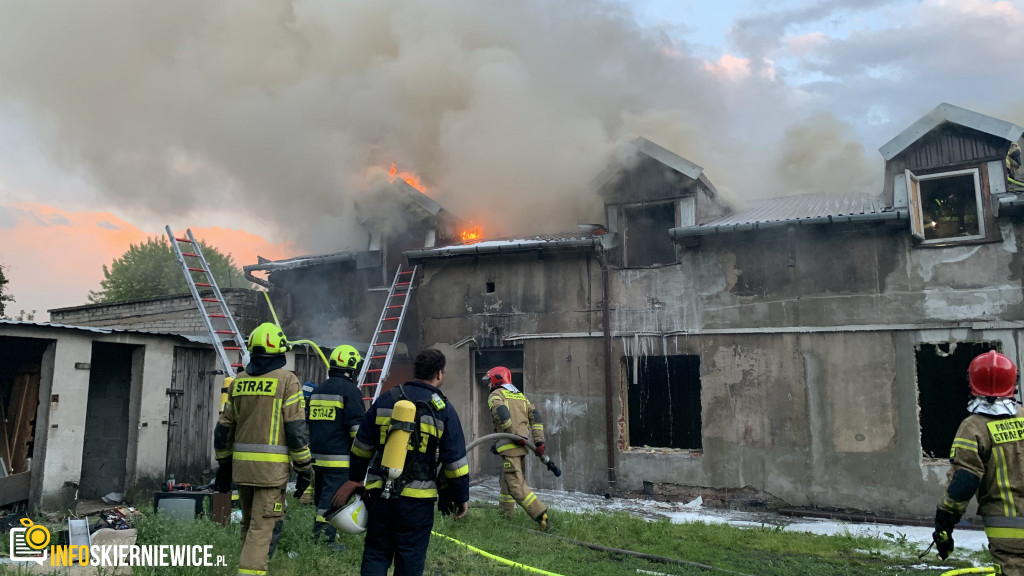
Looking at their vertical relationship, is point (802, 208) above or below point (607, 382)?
above

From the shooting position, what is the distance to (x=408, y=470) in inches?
154

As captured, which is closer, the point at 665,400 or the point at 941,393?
the point at 941,393

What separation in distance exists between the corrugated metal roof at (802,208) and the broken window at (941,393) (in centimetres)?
235

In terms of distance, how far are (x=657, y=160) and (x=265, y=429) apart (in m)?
8.73

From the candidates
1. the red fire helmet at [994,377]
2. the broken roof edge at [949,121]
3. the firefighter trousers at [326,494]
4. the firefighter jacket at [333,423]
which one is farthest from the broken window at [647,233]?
the red fire helmet at [994,377]

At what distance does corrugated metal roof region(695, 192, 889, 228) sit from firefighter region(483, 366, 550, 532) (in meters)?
4.46

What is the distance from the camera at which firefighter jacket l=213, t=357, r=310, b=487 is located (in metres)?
4.61

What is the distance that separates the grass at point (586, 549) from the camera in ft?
17.1

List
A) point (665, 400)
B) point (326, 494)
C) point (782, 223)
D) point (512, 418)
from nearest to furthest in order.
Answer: point (326, 494), point (512, 418), point (782, 223), point (665, 400)

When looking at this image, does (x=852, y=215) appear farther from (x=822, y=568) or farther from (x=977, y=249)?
(x=822, y=568)

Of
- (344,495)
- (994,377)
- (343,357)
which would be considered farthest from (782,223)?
(344,495)

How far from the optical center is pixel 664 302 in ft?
35.9

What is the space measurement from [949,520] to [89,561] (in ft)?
18.9

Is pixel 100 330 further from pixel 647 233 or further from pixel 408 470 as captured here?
pixel 647 233
